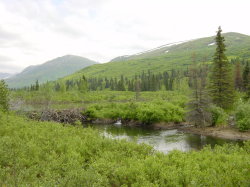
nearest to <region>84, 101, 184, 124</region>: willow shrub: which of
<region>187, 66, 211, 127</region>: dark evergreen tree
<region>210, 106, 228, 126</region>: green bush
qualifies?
<region>187, 66, 211, 127</region>: dark evergreen tree

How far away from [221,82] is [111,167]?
1723 inches

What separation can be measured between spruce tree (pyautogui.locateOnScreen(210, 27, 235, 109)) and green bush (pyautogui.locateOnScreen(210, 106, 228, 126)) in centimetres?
624

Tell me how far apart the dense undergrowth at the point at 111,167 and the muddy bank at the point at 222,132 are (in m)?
22.7

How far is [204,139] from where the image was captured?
3753 cm

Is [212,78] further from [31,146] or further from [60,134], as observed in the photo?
[31,146]

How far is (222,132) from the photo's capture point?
4081 cm

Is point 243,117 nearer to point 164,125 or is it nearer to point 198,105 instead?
point 198,105

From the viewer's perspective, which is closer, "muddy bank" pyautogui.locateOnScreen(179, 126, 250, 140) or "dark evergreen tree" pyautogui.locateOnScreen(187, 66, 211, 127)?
"muddy bank" pyautogui.locateOnScreen(179, 126, 250, 140)

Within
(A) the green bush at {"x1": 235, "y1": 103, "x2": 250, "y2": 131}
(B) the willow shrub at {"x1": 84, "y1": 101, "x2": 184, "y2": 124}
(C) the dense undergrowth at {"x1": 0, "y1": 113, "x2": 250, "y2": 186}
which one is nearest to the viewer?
(C) the dense undergrowth at {"x1": 0, "y1": 113, "x2": 250, "y2": 186}

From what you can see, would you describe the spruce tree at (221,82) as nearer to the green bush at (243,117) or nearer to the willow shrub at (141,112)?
the willow shrub at (141,112)

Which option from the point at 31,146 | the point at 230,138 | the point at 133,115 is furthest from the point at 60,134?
the point at 133,115

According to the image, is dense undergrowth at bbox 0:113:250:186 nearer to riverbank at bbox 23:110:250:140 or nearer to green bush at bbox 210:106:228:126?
riverbank at bbox 23:110:250:140

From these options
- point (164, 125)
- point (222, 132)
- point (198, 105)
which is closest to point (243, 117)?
point (222, 132)

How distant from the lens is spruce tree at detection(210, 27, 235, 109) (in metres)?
50.2
